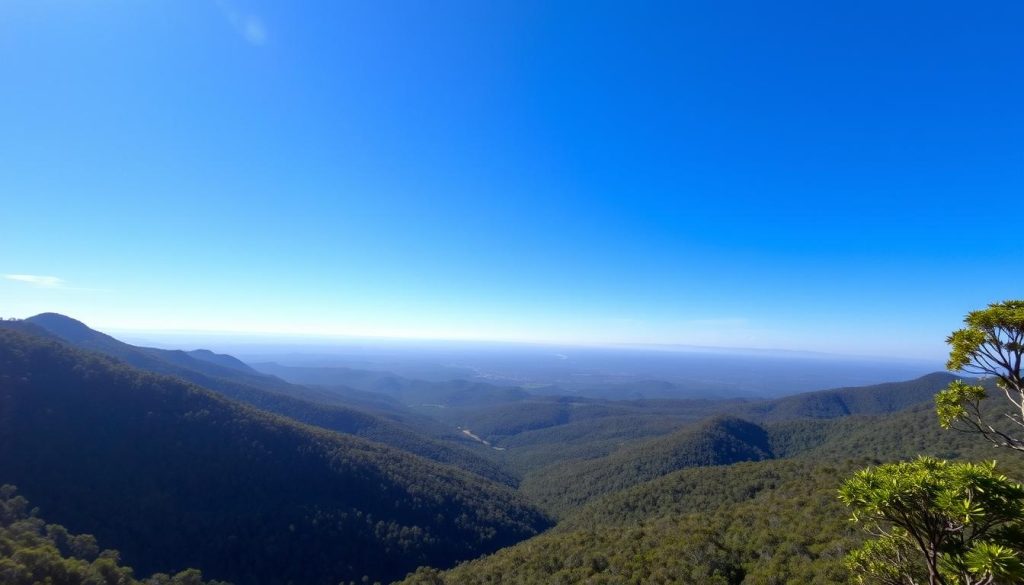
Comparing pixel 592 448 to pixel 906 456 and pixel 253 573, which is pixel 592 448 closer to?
pixel 906 456

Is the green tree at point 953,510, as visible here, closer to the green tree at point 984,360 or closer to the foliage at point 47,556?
the green tree at point 984,360

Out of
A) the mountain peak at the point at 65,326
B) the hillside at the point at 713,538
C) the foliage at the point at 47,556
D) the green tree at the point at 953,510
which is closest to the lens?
the green tree at the point at 953,510

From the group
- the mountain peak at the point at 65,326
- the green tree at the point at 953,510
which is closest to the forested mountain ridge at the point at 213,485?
the green tree at the point at 953,510

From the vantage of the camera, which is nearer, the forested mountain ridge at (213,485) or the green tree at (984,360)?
the green tree at (984,360)

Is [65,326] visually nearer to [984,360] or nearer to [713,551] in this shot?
[713,551]

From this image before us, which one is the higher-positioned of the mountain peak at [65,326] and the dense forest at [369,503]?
the mountain peak at [65,326]

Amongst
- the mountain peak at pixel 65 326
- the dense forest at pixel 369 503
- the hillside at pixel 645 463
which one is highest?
the mountain peak at pixel 65 326
